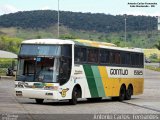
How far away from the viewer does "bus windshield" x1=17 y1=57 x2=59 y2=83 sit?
79.6 ft

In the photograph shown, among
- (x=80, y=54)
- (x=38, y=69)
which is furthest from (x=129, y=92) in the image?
(x=38, y=69)

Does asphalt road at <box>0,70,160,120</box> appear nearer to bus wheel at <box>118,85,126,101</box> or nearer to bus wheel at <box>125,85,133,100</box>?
bus wheel at <box>118,85,126,101</box>

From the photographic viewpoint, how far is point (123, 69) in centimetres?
3064

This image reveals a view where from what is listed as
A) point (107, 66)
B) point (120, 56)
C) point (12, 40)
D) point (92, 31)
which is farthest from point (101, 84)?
point (92, 31)

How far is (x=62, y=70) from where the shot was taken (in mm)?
24453

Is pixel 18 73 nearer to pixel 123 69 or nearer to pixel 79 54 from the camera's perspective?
pixel 79 54

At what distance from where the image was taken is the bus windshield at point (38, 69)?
24252 millimetres

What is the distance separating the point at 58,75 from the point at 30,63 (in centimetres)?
148

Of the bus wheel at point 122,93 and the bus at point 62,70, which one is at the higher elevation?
the bus at point 62,70

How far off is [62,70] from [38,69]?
104cm

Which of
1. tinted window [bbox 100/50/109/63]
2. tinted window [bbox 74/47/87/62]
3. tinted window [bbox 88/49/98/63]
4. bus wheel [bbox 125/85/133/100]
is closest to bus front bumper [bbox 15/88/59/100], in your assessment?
tinted window [bbox 74/47/87/62]

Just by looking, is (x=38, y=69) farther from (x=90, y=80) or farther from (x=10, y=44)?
(x=10, y=44)

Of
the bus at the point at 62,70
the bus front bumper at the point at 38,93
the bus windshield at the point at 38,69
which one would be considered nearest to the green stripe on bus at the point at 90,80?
the bus at the point at 62,70

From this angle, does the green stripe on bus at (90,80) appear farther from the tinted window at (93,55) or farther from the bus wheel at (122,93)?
the bus wheel at (122,93)
